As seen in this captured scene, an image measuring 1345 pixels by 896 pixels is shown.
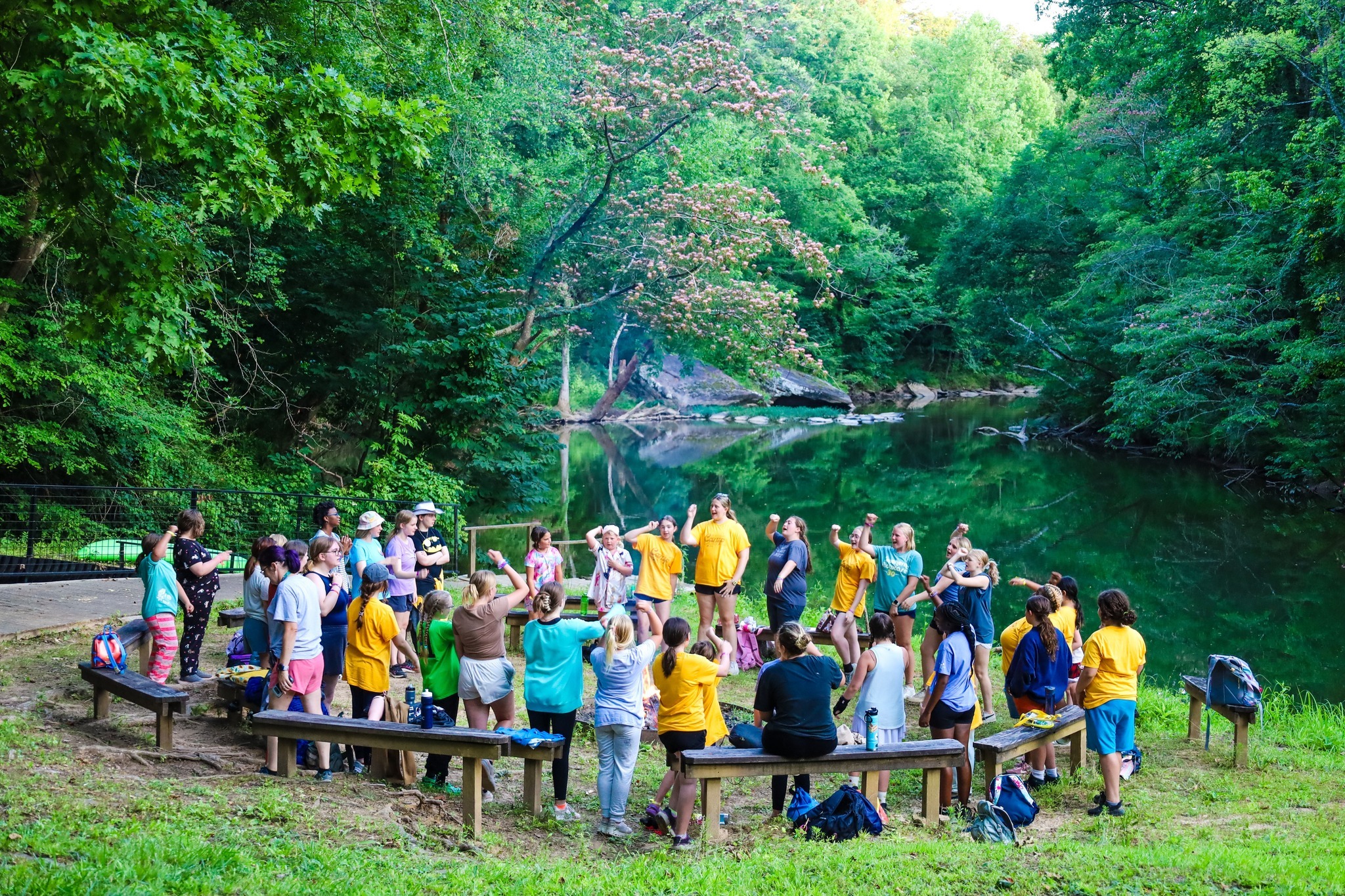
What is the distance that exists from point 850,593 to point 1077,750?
2.49 metres

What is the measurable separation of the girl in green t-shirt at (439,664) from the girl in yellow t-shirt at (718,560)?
11.5ft

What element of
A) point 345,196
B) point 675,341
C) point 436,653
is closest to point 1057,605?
point 436,653

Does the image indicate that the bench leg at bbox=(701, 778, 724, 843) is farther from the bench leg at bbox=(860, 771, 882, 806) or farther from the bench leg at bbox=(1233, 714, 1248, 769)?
the bench leg at bbox=(1233, 714, 1248, 769)

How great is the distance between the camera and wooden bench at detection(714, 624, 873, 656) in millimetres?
10109

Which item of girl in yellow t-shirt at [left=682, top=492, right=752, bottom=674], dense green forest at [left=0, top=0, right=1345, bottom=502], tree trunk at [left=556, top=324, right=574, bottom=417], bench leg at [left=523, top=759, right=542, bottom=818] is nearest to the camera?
bench leg at [left=523, top=759, right=542, bottom=818]

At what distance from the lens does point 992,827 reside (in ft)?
20.4

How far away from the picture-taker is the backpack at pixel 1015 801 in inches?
259

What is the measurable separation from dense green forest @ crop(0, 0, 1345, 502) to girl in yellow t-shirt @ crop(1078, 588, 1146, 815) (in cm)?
615

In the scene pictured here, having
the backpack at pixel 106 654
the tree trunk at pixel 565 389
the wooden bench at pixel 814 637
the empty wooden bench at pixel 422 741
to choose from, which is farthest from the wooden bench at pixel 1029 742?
the tree trunk at pixel 565 389

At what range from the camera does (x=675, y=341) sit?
26.1 metres

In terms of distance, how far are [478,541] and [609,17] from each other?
1167 centimetres

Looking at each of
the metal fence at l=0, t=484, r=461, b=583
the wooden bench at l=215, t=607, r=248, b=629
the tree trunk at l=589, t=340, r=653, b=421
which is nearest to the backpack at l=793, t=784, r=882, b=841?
the wooden bench at l=215, t=607, r=248, b=629

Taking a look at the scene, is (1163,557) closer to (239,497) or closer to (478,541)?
(478,541)

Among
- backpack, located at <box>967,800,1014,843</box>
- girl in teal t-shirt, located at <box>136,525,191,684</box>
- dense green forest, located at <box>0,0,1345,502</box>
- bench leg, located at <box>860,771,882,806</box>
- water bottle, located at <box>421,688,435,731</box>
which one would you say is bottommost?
backpack, located at <box>967,800,1014,843</box>
